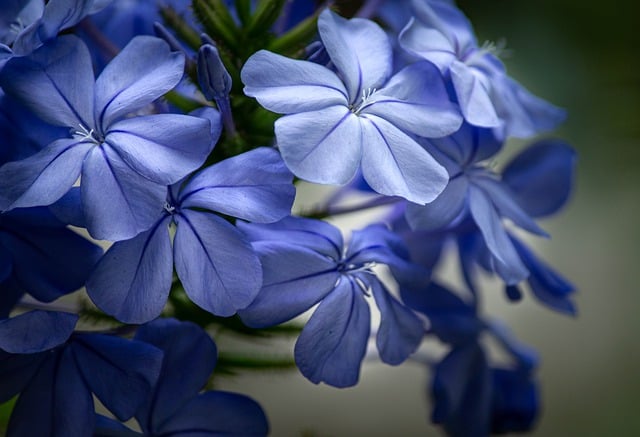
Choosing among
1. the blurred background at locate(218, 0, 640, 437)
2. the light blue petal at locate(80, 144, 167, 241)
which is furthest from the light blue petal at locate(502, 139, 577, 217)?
the blurred background at locate(218, 0, 640, 437)

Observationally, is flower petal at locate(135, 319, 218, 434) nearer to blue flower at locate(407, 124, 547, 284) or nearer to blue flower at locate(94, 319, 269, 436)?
blue flower at locate(94, 319, 269, 436)

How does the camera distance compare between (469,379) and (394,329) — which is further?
(469,379)

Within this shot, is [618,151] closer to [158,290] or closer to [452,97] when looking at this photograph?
[452,97]

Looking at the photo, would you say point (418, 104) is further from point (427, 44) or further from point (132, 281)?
point (132, 281)

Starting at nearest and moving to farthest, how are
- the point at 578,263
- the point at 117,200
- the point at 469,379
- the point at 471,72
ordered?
the point at 117,200, the point at 471,72, the point at 469,379, the point at 578,263

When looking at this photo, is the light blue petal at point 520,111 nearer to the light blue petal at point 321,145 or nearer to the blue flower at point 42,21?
the light blue petal at point 321,145

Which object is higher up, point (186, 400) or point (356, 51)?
point (356, 51)

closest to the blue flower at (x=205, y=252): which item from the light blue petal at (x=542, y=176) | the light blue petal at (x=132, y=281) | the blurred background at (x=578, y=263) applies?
the light blue petal at (x=132, y=281)

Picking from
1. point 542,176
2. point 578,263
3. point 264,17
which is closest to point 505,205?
point 542,176
